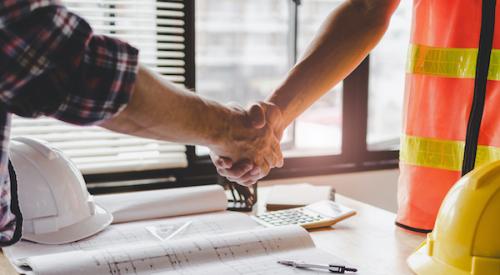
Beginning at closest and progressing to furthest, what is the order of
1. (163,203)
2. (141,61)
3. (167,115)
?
(167,115), (163,203), (141,61)

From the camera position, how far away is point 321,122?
8.05 ft

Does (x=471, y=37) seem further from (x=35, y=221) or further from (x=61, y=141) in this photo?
(x=61, y=141)

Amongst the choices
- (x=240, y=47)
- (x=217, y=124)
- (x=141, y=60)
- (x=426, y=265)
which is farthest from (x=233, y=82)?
(x=426, y=265)

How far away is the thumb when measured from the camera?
4.33 ft

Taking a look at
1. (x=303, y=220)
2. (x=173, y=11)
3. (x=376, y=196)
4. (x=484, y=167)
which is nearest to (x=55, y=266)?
(x=303, y=220)

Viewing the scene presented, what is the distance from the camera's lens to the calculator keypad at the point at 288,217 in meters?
1.50

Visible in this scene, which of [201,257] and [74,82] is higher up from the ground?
[74,82]

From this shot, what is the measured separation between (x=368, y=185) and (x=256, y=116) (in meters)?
1.16

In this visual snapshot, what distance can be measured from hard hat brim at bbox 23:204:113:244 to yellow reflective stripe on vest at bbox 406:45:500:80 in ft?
2.65

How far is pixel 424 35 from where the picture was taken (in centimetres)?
146

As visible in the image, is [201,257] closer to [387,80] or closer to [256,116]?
[256,116]

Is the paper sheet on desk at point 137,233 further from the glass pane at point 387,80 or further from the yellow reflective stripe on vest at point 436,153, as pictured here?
the glass pane at point 387,80

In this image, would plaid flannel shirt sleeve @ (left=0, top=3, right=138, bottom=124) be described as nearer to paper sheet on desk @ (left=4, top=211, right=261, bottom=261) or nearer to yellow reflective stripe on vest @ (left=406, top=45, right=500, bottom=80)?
paper sheet on desk @ (left=4, top=211, right=261, bottom=261)

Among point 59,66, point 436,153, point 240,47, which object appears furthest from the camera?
point 240,47
